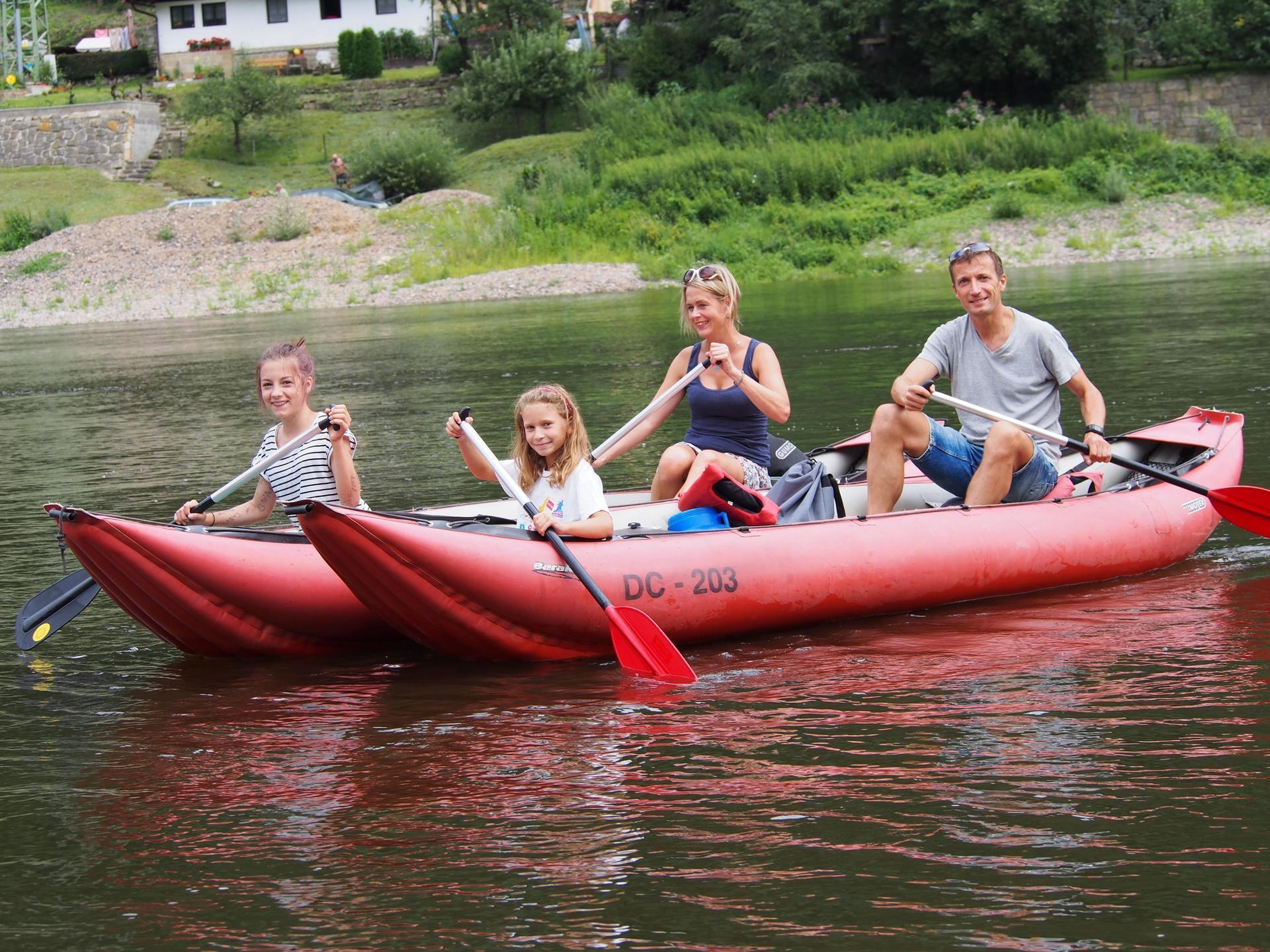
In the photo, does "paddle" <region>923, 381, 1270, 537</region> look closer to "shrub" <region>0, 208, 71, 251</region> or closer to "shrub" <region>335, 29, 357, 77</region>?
"shrub" <region>0, 208, 71, 251</region>

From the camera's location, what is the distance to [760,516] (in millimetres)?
5660

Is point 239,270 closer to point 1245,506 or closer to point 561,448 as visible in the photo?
point 561,448

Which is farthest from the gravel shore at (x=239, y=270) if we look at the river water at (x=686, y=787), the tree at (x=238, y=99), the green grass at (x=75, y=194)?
the river water at (x=686, y=787)

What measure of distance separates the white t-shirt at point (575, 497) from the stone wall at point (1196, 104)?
3457 cm

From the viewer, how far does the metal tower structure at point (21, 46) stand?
165 feet

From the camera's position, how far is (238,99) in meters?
42.9

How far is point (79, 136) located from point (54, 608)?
41.1 m

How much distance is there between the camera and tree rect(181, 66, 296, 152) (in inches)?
1688

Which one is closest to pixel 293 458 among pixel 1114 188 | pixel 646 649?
pixel 646 649

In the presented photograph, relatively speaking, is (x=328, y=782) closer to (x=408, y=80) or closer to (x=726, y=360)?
(x=726, y=360)

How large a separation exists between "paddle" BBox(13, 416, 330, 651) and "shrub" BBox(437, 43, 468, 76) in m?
43.8

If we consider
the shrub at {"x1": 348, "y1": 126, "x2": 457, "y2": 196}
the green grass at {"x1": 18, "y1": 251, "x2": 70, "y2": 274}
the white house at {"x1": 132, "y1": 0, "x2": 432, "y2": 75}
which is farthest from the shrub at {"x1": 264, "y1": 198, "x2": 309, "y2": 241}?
the white house at {"x1": 132, "y1": 0, "x2": 432, "y2": 75}

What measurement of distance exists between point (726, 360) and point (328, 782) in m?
2.32

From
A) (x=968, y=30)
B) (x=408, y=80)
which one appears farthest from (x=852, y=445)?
(x=408, y=80)
